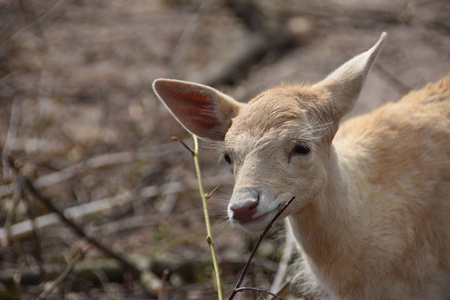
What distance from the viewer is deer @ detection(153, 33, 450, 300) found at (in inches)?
126

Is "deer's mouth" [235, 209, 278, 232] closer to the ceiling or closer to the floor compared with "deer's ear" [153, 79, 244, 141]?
closer to the floor

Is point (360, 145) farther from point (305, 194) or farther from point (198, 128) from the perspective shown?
point (198, 128)

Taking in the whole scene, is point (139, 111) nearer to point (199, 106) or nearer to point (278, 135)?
point (199, 106)

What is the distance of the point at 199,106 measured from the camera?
3.75m

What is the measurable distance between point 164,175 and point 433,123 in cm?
346

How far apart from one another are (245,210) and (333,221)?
838mm

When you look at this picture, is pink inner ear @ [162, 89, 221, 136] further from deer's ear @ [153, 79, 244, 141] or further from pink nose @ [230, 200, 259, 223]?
A: pink nose @ [230, 200, 259, 223]

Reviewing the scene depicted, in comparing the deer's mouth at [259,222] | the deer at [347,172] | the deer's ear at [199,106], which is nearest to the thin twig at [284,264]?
the deer at [347,172]

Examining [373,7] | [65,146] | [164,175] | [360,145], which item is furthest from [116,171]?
[373,7]

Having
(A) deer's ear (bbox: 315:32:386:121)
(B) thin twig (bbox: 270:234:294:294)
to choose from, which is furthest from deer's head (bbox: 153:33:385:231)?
(B) thin twig (bbox: 270:234:294:294)

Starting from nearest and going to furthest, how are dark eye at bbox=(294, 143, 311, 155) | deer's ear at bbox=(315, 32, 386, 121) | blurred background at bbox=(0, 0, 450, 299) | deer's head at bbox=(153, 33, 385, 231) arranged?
deer's head at bbox=(153, 33, 385, 231) → dark eye at bbox=(294, 143, 311, 155) → deer's ear at bbox=(315, 32, 386, 121) → blurred background at bbox=(0, 0, 450, 299)

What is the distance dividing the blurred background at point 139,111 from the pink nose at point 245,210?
2.37ft

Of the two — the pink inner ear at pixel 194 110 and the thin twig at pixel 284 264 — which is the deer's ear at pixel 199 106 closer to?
the pink inner ear at pixel 194 110

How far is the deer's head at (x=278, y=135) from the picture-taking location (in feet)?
9.86
